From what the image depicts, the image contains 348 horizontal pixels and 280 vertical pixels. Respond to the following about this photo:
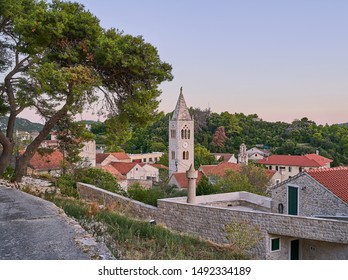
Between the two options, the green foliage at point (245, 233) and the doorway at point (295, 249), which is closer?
the green foliage at point (245, 233)

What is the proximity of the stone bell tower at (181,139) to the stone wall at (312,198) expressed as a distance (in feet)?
122

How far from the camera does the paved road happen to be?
179 inches

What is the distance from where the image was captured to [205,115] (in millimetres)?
94688

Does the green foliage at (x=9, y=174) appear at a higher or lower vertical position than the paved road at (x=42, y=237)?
higher

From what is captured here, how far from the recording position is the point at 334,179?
54.6ft

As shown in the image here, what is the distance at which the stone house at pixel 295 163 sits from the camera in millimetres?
58469

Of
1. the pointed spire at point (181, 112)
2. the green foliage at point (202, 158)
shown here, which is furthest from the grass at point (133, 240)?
the green foliage at point (202, 158)

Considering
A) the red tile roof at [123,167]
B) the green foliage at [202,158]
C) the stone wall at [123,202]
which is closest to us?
the stone wall at [123,202]

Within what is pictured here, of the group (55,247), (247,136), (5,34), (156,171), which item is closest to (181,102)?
(156,171)

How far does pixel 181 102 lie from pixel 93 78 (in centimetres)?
4405

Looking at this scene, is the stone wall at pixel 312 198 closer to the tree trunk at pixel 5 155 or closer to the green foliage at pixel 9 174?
the green foliage at pixel 9 174

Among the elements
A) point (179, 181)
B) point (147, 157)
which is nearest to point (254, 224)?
point (179, 181)

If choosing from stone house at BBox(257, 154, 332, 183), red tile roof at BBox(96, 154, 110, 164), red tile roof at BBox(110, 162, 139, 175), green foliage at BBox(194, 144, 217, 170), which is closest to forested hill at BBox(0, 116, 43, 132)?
red tile roof at BBox(110, 162, 139, 175)
